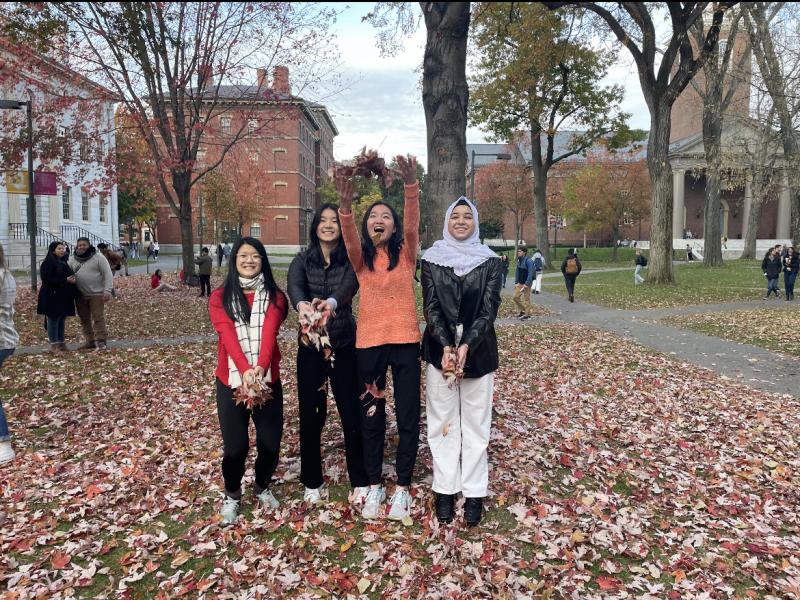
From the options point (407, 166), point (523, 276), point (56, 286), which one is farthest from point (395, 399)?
point (523, 276)

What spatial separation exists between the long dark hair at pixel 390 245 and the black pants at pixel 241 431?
104 centimetres

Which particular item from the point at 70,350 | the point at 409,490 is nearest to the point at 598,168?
the point at 70,350

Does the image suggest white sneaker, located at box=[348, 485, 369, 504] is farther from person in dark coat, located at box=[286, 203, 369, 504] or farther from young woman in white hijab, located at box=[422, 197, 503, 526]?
young woman in white hijab, located at box=[422, 197, 503, 526]

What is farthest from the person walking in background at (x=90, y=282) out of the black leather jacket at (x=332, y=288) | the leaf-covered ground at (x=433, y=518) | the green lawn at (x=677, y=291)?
the green lawn at (x=677, y=291)

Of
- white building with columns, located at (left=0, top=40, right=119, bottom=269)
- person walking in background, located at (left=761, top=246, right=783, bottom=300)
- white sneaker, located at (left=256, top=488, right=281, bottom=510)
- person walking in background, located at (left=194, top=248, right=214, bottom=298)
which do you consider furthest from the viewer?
person walking in background, located at (left=194, top=248, right=214, bottom=298)

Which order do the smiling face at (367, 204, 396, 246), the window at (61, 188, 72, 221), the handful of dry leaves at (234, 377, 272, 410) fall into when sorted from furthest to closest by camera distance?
the window at (61, 188, 72, 221)
the smiling face at (367, 204, 396, 246)
the handful of dry leaves at (234, 377, 272, 410)

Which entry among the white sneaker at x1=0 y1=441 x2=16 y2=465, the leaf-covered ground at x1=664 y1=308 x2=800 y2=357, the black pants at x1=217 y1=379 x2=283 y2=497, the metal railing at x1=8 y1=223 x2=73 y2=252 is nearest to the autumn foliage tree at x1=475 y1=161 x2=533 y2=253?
the metal railing at x1=8 y1=223 x2=73 y2=252

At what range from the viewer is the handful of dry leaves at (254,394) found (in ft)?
11.6

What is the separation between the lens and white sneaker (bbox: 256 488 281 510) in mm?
4082

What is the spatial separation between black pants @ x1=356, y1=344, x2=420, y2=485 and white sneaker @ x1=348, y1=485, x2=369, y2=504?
0.71 feet

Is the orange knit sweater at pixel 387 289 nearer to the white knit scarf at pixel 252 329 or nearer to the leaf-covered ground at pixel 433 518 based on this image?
the white knit scarf at pixel 252 329

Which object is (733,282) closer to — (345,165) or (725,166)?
(725,166)

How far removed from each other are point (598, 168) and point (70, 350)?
145ft

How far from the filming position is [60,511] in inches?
166
